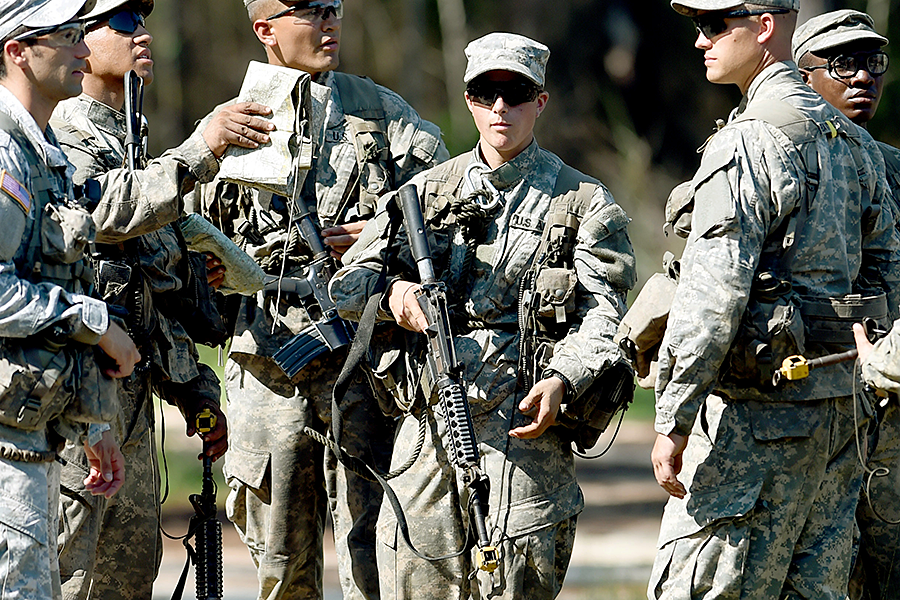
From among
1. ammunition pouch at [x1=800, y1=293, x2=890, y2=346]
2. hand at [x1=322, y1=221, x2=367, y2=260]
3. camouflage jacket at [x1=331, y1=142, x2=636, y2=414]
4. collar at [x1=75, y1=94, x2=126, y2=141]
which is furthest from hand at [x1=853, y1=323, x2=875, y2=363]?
collar at [x1=75, y1=94, x2=126, y2=141]

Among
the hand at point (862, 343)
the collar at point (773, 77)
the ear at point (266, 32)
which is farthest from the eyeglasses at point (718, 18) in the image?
the ear at point (266, 32)

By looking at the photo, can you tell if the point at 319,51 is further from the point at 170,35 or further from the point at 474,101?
the point at 170,35

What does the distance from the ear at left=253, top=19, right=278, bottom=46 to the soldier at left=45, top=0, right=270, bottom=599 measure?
567 millimetres

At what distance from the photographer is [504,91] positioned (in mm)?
4844

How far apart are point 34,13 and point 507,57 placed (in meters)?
1.72

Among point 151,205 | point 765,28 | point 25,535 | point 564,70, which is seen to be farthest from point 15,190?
point 564,70

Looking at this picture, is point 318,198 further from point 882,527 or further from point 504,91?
point 882,527

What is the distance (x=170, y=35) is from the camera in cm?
2633

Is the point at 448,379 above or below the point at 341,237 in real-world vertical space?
below

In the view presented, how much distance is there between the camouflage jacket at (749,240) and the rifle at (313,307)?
169cm

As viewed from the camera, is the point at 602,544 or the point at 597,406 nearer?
the point at 597,406

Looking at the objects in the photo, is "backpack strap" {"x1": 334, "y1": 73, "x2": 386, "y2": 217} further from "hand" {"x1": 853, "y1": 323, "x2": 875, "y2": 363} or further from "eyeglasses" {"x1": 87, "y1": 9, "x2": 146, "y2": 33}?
"hand" {"x1": 853, "y1": 323, "x2": 875, "y2": 363}

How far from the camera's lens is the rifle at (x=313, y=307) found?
17.9 feet

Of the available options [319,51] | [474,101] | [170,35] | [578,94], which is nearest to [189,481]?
[319,51]
